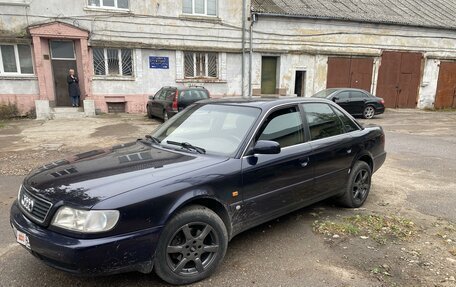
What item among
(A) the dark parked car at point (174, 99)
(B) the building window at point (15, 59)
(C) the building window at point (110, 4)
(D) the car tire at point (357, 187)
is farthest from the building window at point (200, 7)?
(D) the car tire at point (357, 187)

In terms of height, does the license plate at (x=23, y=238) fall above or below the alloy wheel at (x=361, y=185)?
above

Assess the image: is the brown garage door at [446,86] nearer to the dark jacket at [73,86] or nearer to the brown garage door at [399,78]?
the brown garage door at [399,78]

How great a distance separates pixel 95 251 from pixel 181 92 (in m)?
10.6

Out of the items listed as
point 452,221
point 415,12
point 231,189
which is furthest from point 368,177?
point 415,12

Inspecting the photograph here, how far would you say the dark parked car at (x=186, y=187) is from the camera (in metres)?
2.47

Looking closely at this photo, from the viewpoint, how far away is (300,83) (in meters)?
19.6

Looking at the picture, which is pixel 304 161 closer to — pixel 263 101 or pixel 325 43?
pixel 263 101

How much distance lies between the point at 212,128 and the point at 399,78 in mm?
21383

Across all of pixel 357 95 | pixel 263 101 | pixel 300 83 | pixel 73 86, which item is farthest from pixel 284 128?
pixel 300 83

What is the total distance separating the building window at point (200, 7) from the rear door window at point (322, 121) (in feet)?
45.6

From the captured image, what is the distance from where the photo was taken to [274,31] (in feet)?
59.0

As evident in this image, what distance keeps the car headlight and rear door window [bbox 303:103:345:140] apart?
2.53 m

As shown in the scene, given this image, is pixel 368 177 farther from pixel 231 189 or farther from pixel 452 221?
pixel 231 189

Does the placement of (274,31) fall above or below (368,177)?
above
